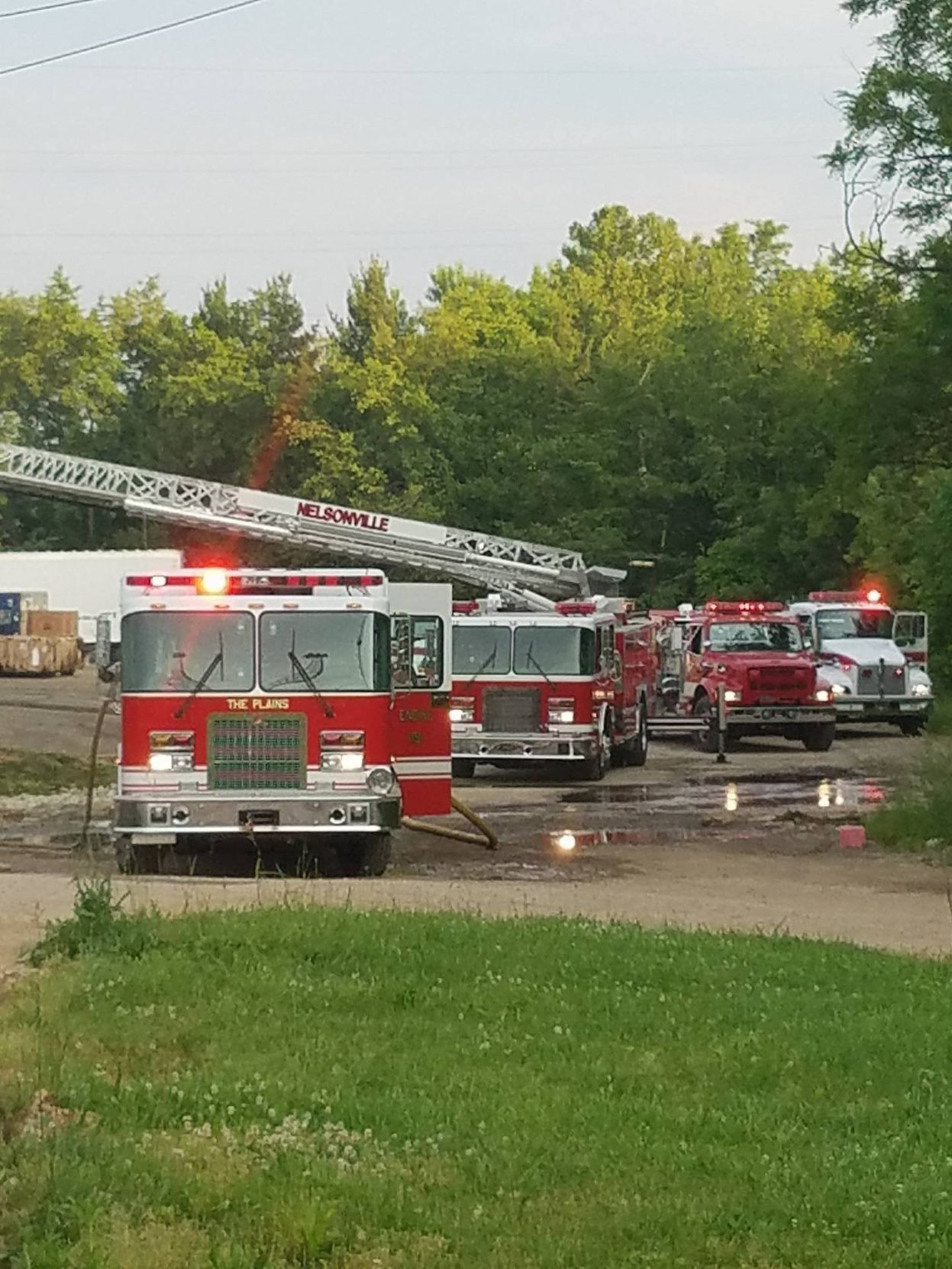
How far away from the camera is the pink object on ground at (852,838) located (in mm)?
20312

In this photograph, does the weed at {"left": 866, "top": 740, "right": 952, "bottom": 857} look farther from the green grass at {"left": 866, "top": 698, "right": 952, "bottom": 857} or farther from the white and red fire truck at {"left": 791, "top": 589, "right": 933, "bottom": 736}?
the white and red fire truck at {"left": 791, "top": 589, "right": 933, "bottom": 736}

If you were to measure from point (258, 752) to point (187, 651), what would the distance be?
1020 mm

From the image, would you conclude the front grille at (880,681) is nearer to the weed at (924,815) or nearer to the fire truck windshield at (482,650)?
the fire truck windshield at (482,650)

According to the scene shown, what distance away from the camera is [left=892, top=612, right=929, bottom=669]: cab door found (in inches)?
1548

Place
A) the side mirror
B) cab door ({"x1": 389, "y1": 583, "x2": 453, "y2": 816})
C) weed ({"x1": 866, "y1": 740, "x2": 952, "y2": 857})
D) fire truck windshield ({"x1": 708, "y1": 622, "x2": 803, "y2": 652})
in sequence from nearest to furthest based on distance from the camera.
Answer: the side mirror, cab door ({"x1": 389, "y1": 583, "x2": 453, "y2": 816}), weed ({"x1": 866, "y1": 740, "x2": 952, "y2": 857}), fire truck windshield ({"x1": 708, "y1": 622, "x2": 803, "y2": 652})

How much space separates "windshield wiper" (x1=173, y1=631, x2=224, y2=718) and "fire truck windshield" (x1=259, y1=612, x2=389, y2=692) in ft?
1.08

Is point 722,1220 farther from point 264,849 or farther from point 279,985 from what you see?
point 264,849

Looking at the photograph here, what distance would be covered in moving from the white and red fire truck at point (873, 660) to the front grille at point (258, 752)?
70.6 ft

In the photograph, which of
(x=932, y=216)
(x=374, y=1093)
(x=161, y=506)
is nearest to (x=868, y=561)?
(x=161, y=506)

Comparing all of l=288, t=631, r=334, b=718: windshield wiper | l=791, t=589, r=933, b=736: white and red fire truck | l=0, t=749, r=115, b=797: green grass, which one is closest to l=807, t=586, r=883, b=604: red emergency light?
l=791, t=589, r=933, b=736: white and red fire truck

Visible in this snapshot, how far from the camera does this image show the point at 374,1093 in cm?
753

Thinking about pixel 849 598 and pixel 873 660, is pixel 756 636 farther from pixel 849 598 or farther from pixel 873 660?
pixel 849 598

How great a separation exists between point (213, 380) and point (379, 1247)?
84919 mm

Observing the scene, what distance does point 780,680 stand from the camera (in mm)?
35062
